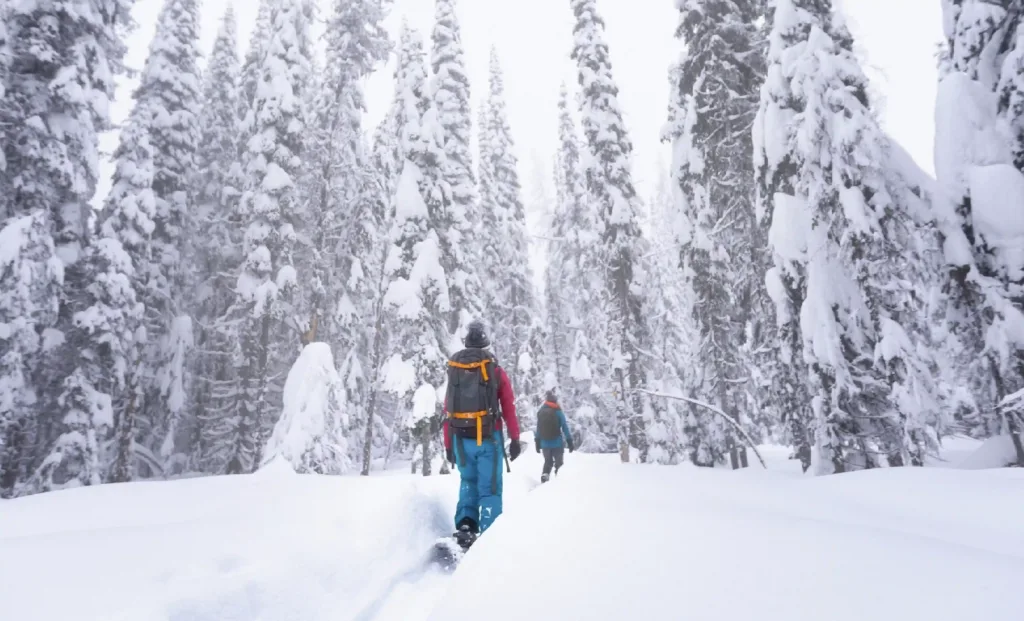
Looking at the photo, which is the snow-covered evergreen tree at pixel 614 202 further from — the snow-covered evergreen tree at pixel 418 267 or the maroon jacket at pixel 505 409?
the maroon jacket at pixel 505 409

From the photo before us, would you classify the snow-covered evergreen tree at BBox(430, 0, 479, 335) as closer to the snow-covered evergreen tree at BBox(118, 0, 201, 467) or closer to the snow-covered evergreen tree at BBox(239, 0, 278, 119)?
the snow-covered evergreen tree at BBox(239, 0, 278, 119)

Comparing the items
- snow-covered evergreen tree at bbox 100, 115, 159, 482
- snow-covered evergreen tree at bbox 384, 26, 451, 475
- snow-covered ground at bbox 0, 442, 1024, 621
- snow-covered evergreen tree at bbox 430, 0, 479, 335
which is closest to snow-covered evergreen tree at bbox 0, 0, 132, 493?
snow-covered evergreen tree at bbox 100, 115, 159, 482

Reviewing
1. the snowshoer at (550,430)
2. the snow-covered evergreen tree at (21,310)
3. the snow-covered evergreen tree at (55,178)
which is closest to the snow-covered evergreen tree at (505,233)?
the snowshoer at (550,430)

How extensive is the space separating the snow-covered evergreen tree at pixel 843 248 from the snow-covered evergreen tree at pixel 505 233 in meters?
19.9

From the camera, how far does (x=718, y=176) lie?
41.8ft

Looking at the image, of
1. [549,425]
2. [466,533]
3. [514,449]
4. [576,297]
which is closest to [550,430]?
[549,425]

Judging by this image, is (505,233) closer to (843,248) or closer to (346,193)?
(346,193)

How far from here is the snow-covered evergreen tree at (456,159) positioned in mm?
17922

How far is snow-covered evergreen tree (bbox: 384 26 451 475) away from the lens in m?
16.0

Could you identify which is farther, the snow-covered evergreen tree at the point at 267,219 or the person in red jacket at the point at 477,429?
the snow-covered evergreen tree at the point at 267,219

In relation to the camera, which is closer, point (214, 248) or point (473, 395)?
point (473, 395)

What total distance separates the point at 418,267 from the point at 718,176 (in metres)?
9.11

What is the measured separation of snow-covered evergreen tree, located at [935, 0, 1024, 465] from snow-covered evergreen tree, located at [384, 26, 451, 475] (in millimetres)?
12365

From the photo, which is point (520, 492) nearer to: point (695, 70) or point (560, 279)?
point (695, 70)
